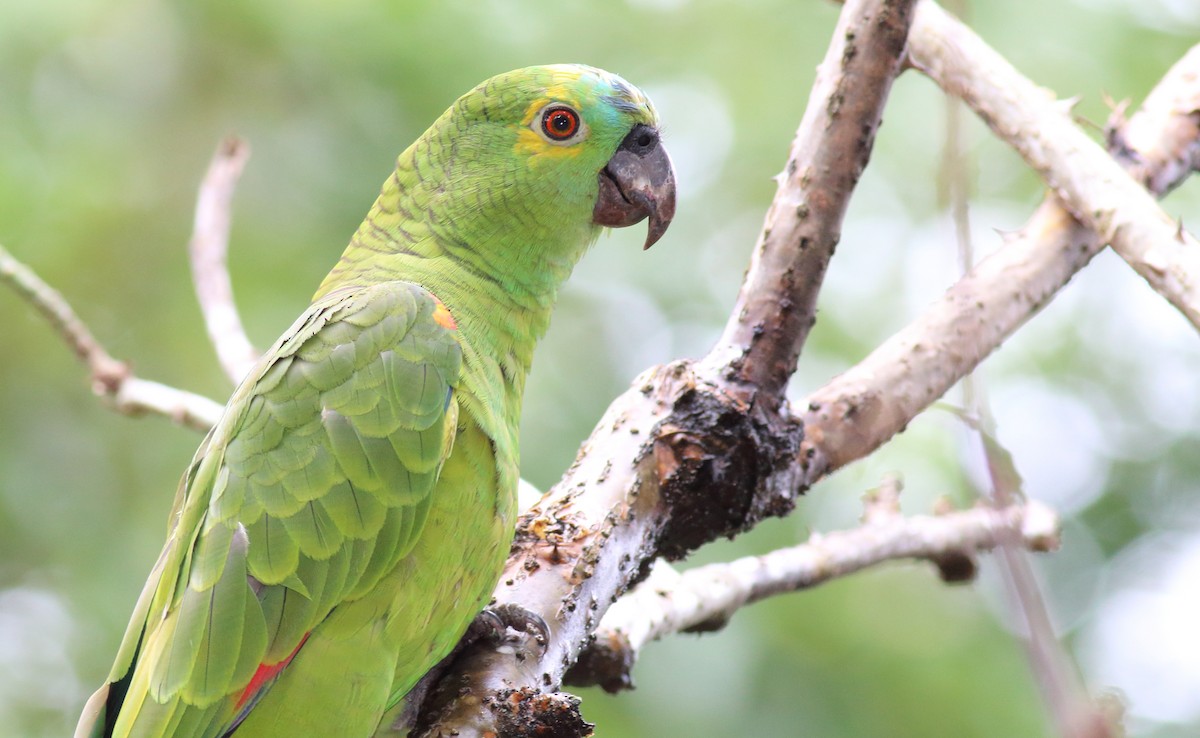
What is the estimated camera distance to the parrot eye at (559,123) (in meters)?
3.12

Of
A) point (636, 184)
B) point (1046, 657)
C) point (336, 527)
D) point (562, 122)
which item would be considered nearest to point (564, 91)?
point (562, 122)

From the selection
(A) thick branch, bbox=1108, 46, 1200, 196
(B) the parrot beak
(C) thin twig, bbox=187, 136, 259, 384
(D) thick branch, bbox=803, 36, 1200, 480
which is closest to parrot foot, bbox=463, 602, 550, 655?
(D) thick branch, bbox=803, 36, 1200, 480

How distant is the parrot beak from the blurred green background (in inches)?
91.0

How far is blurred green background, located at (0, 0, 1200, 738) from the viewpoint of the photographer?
5676mm

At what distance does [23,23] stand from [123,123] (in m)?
0.90

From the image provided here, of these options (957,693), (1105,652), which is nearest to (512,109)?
(957,693)

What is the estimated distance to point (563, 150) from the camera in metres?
3.11

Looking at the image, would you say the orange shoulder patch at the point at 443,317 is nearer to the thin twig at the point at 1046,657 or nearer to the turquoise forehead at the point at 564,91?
the turquoise forehead at the point at 564,91

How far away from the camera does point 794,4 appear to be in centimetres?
650

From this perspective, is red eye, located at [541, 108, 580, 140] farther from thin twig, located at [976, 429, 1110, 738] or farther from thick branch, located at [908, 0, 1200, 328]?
thin twig, located at [976, 429, 1110, 738]

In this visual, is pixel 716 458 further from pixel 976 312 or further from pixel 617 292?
pixel 617 292

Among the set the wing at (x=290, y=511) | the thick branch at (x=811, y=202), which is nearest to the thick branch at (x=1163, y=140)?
the thick branch at (x=811, y=202)

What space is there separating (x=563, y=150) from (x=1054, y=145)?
1519mm

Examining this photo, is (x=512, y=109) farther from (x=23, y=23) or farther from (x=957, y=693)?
(x=957, y=693)
